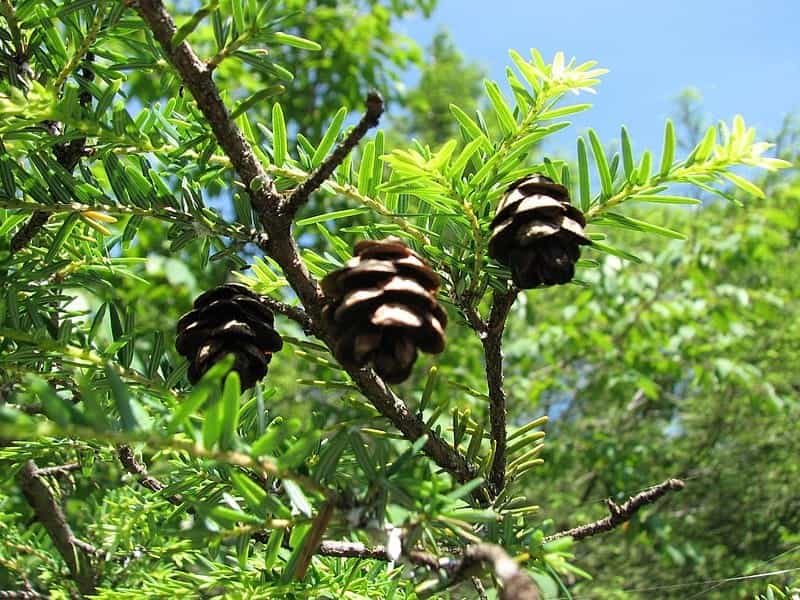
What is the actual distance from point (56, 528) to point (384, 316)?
69cm

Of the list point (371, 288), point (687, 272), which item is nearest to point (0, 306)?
point (371, 288)

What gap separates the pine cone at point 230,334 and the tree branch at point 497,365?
0.15m

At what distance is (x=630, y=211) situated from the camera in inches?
131

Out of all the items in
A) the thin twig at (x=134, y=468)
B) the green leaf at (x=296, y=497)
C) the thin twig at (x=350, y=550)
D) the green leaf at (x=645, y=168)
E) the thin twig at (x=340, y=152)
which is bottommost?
the thin twig at (x=350, y=550)

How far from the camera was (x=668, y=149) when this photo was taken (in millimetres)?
514

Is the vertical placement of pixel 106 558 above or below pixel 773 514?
below

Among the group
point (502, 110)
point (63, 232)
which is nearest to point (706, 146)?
point (502, 110)

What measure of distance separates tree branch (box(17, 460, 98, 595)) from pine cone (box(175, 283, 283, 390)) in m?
0.49

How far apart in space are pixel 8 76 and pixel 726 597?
256 centimetres

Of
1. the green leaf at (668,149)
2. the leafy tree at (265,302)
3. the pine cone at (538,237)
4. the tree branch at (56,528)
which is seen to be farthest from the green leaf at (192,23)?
the tree branch at (56,528)

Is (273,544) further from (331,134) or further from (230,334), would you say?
(331,134)

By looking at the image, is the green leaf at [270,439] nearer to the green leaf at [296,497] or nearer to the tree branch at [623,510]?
the green leaf at [296,497]

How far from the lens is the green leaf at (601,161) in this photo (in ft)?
1.71

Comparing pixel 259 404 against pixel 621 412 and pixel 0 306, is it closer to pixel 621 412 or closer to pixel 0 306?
pixel 0 306
